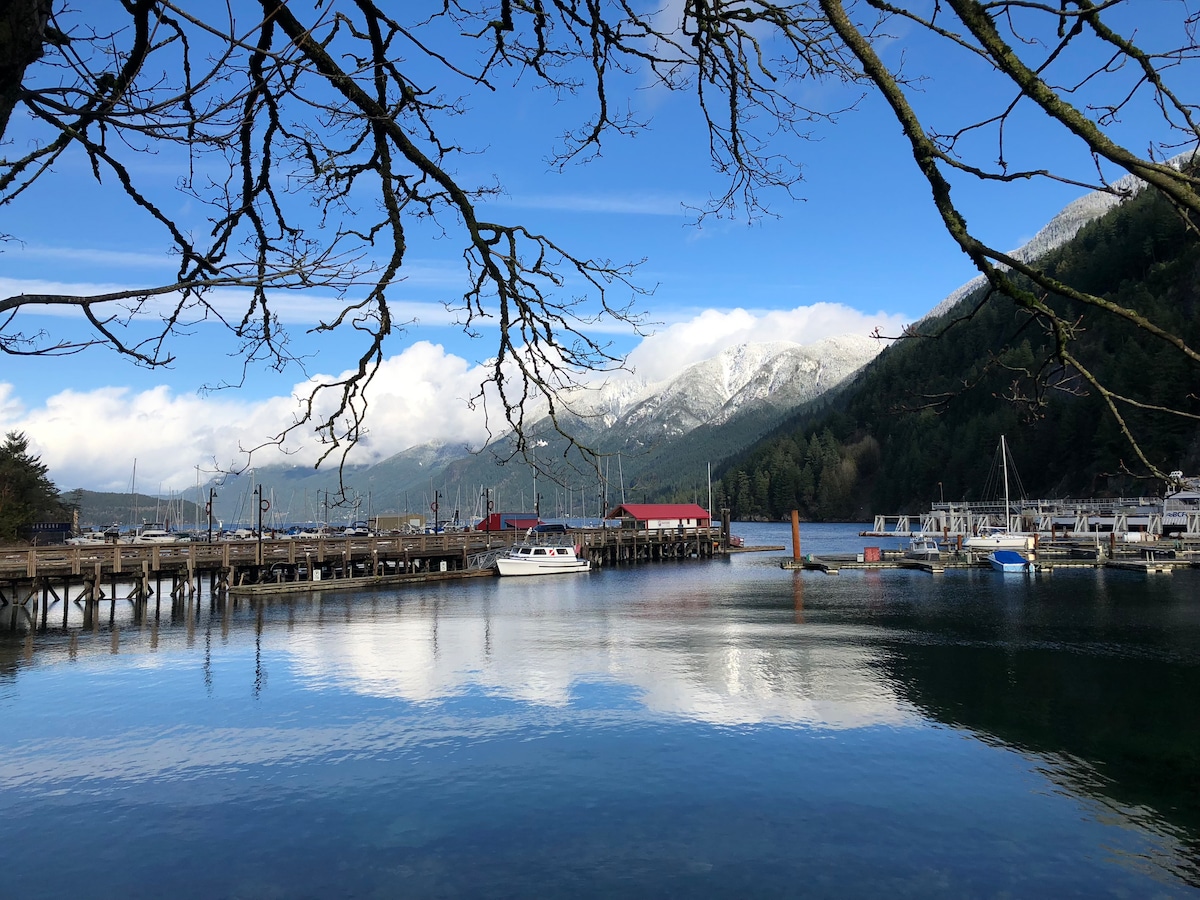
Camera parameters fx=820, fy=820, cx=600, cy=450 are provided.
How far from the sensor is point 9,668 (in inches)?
922

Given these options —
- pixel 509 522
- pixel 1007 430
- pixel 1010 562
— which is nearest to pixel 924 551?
pixel 1010 562

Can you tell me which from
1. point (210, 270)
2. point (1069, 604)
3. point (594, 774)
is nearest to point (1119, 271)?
point (1069, 604)

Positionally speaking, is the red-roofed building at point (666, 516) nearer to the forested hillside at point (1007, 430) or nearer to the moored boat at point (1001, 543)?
the forested hillside at point (1007, 430)

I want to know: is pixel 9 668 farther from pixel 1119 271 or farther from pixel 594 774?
pixel 1119 271

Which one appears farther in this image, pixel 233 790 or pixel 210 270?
pixel 233 790

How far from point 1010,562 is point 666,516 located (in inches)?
1666

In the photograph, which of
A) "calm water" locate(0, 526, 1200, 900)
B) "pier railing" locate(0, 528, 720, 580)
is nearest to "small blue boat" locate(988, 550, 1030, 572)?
"calm water" locate(0, 526, 1200, 900)

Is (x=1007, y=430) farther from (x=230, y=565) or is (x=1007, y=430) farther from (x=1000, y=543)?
(x=230, y=565)

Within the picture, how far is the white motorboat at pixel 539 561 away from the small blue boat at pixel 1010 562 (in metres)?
28.5

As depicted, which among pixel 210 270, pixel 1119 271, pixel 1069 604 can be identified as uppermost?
pixel 1119 271

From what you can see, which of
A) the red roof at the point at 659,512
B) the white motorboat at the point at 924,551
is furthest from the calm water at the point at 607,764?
the red roof at the point at 659,512

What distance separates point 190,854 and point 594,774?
593 cm

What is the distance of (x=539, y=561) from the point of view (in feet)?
191

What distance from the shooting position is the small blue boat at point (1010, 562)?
168 feet
